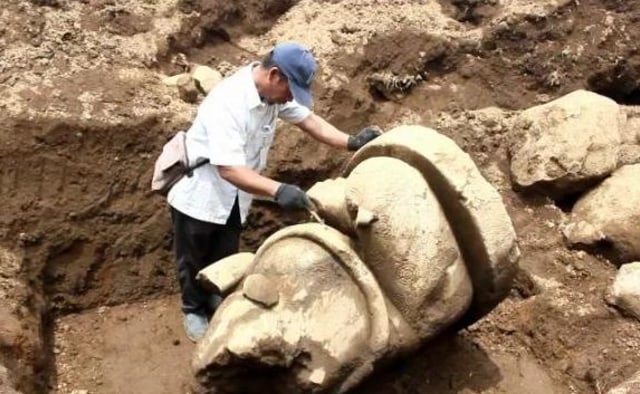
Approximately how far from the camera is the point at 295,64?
12.5 feet

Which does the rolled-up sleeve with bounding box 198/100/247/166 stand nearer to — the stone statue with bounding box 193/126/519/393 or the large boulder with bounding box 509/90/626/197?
the stone statue with bounding box 193/126/519/393

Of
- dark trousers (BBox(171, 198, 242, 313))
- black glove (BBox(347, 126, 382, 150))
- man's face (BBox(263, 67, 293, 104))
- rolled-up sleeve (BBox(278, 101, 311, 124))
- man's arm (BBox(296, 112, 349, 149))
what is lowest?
dark trousers (BBox(171, 198, 242, 313))

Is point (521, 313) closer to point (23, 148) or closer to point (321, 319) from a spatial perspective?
point (321, 319)

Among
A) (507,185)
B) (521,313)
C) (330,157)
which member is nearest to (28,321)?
(330,157)

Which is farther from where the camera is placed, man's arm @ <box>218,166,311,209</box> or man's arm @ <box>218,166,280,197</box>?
man's arm @ <box>218,166,280,197</box>

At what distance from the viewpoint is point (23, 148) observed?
466cm

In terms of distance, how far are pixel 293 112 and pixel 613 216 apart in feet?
5.51

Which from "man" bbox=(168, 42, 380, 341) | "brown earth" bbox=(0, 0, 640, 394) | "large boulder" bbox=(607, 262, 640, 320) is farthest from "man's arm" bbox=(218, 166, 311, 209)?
"large boulder" bbox=(607, 262, 640, 320)

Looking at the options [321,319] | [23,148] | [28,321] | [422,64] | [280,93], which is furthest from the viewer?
[422,64]

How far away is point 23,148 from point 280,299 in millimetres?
1895

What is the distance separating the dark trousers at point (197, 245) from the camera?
4254 millimetres

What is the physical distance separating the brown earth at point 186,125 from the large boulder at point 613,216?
0.31 feet

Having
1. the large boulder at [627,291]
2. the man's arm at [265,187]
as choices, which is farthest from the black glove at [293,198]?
the large boulder at [627,291]

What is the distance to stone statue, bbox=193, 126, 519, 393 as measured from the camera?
3391mm
